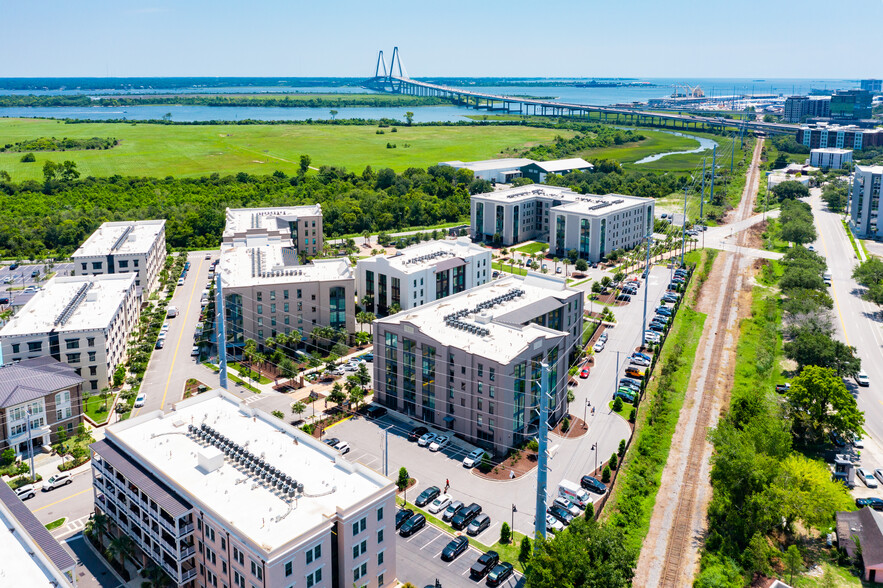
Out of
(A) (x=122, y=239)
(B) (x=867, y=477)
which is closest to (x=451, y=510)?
(B) (x=867, y=477)

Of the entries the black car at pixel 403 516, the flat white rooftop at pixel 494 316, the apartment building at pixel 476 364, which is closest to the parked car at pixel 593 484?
the apartment building at pixel 476 364

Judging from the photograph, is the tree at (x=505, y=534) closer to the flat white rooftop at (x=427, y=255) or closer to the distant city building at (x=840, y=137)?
the flat white rooftop at (x=427, y=255)

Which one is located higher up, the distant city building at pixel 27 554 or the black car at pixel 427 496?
the distant city building at pixel 27 554

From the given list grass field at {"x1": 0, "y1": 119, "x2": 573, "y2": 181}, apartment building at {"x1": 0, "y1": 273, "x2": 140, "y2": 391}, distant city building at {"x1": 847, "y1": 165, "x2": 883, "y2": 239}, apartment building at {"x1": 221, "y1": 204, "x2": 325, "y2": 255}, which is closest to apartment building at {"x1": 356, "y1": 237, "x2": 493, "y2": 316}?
apartment building at {"x1": 221, "y1": 204, "x2": 325, "y2": 255}

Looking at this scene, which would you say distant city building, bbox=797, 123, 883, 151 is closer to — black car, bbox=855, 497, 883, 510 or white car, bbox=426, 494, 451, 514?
black car, bbox=855, 497, 883, 510

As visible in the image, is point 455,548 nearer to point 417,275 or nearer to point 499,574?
point 499,574

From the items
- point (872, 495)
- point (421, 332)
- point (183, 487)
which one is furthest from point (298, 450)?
point (872, 495)
